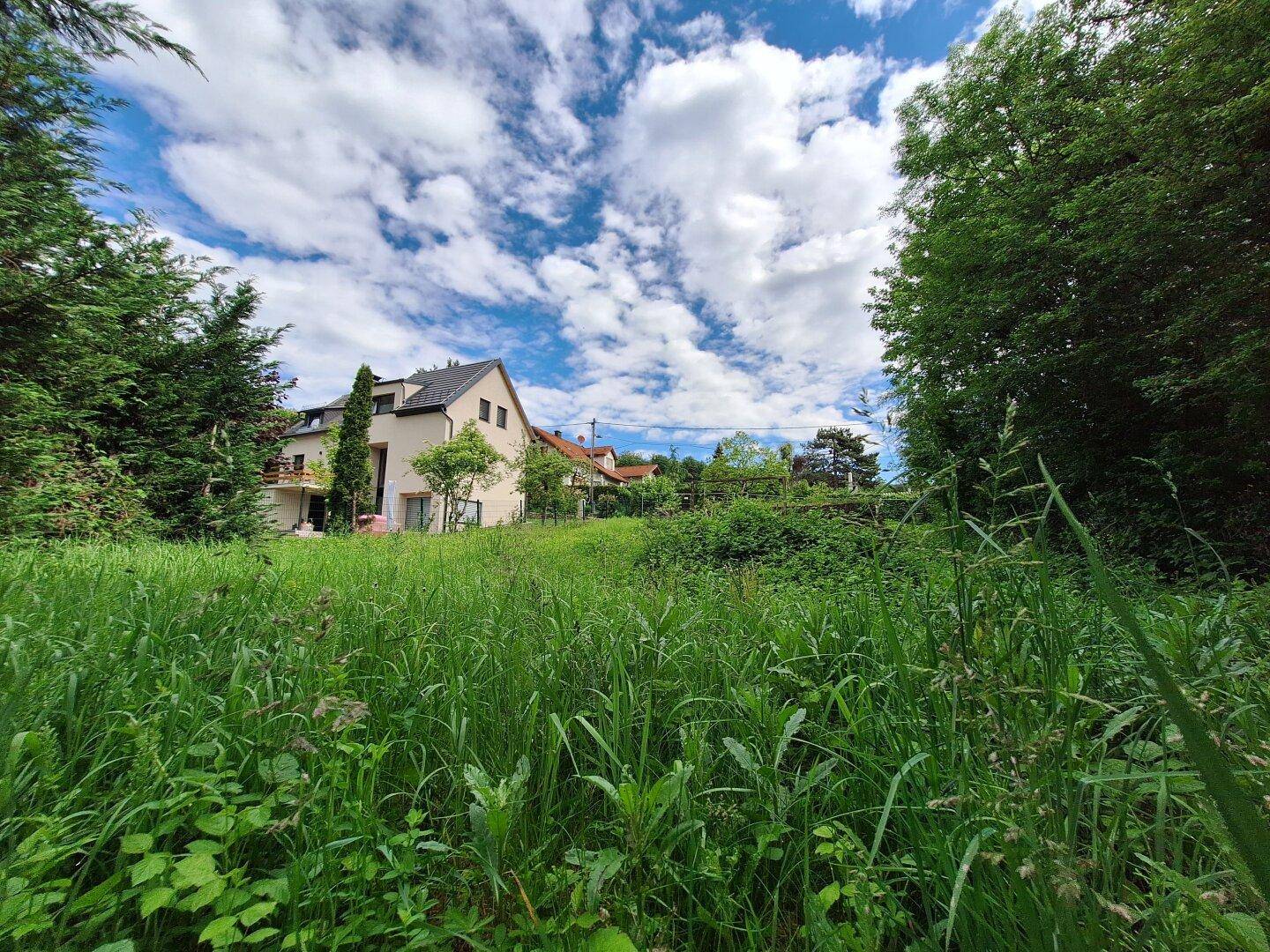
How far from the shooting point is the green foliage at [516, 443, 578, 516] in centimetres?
1953

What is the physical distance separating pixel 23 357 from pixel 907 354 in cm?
1300

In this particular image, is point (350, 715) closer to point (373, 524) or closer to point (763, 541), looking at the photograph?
point (763, 541)

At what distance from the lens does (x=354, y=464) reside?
1733 cm

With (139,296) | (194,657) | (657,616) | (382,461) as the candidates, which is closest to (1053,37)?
(657,616)

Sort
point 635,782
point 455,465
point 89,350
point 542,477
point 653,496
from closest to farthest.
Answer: point 635,782 → point 89,350 → point 653,496 → point 455,465 → point 542,477

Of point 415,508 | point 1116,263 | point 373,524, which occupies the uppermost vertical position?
point 1116,263

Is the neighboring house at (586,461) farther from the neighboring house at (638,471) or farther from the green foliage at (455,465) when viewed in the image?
the green foliage at (455,465)

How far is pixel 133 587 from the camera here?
8.43 feet

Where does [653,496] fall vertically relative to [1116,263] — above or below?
below

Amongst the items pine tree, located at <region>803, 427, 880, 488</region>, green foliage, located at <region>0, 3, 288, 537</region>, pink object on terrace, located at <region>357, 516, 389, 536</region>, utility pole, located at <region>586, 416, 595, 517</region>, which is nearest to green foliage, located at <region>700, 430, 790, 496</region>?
pine tree, located at <region>803, 427, 880, 488</region>

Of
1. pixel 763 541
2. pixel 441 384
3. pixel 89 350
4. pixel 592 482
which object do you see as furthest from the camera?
pixel 441 384

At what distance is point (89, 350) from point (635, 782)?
311 inches

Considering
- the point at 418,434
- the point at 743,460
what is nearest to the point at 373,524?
the point at 418,434

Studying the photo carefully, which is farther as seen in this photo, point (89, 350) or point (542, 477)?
point (542, 477)
